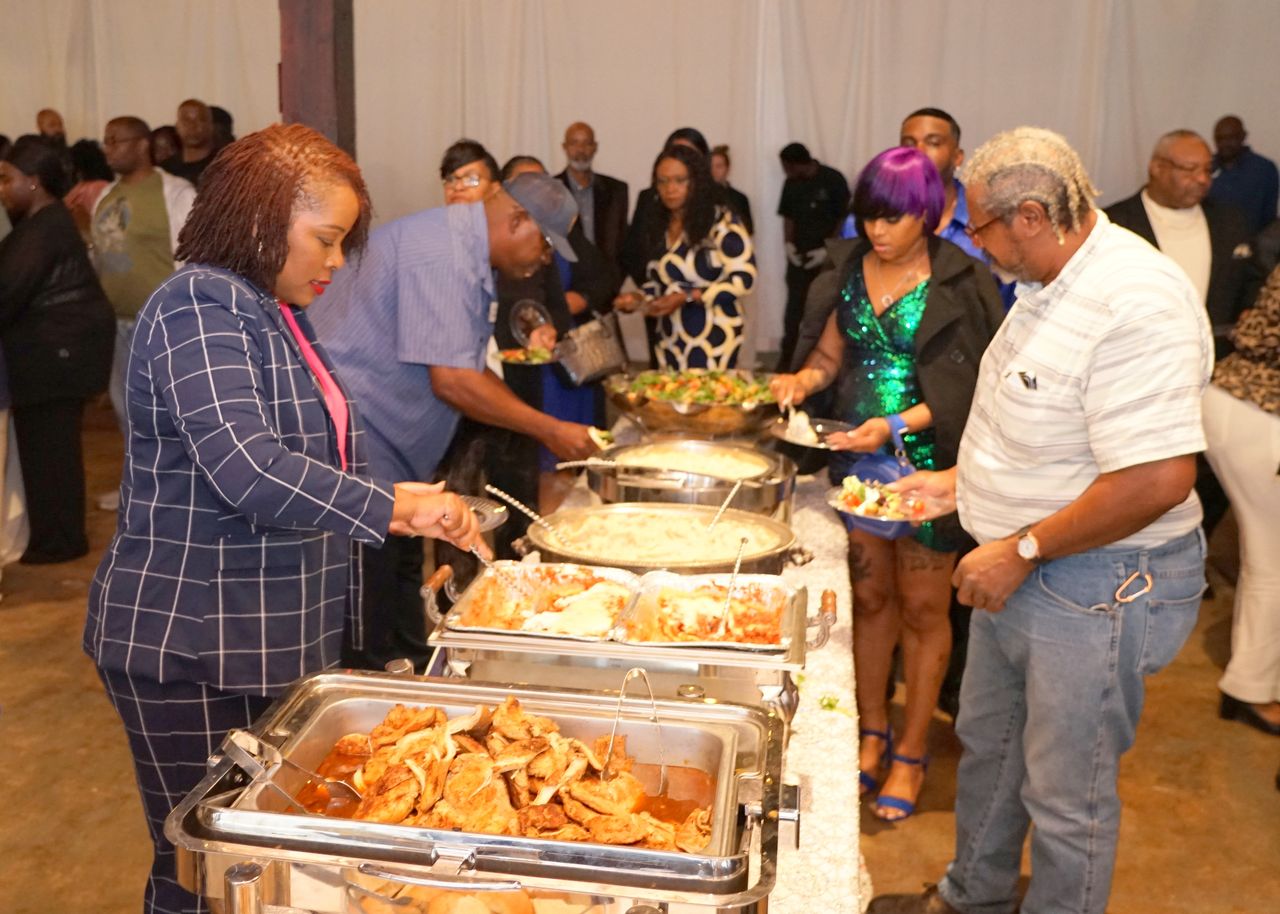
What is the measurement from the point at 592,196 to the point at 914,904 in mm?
4170

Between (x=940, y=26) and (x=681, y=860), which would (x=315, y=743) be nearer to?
(x=681, y=860)

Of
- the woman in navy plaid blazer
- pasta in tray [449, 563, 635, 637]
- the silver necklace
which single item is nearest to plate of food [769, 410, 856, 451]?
the silver necklace

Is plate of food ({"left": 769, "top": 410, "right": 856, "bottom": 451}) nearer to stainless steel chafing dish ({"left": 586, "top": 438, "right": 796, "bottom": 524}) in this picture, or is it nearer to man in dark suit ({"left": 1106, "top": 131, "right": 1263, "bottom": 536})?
stainless steel chafing dish ({"left": 586, "top": 438, "right": 796, "bottom": 524})

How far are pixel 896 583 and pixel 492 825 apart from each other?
183cm

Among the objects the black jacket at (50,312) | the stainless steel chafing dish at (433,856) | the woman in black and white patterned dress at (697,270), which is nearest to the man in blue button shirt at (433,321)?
the stainless steel chafing dish at (433,856)

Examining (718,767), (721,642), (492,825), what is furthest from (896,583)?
(492,825)

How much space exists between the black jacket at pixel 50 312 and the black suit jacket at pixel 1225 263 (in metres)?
3.38

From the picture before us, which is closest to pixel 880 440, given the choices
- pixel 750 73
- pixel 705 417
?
pixel 705 417

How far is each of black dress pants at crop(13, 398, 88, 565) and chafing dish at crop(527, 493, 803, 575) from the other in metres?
2.93

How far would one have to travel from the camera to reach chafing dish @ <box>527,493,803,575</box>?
1832 mm

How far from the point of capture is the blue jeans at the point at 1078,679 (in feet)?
5.98

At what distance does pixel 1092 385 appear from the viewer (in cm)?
169

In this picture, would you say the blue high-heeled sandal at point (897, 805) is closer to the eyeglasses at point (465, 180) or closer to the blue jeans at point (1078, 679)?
the blue jeans at point (1078, 679)

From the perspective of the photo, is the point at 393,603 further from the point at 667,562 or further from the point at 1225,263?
the point at 1225,263
